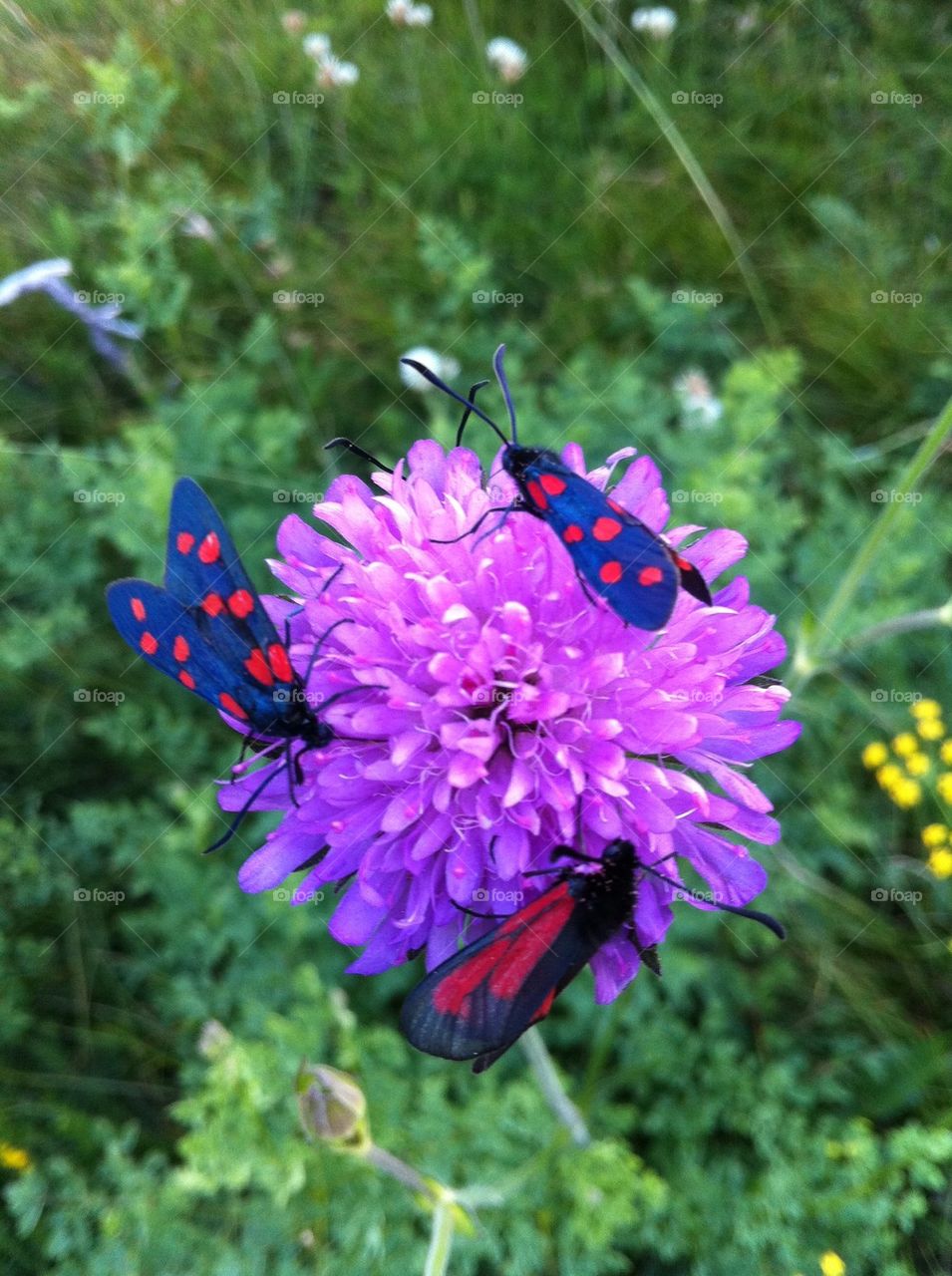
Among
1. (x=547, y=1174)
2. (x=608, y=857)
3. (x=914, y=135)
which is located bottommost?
(x=547, y=1174)

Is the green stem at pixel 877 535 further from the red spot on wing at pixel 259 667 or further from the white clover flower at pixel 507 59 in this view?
the white clover flower at pixel 507 59

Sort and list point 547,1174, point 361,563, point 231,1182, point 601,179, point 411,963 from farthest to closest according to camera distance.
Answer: point 601,179 → point 411,963 → point 547,1174 → point 231,1182 → point 361,563

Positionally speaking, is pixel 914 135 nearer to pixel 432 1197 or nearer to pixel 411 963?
pixel 411 963

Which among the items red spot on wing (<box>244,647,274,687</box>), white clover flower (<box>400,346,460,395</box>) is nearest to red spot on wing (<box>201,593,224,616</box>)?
red spot on wing (<box>244,647,274,687</box>)

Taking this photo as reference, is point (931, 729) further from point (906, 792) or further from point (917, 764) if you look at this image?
point (906, 792)

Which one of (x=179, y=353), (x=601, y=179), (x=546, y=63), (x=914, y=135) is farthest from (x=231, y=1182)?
(x=914, y=135)

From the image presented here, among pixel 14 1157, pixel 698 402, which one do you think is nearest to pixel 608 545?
pixel 698 402

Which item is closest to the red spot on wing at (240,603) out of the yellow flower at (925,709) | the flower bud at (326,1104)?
the flower bud at (326,1104)

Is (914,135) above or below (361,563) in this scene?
below
